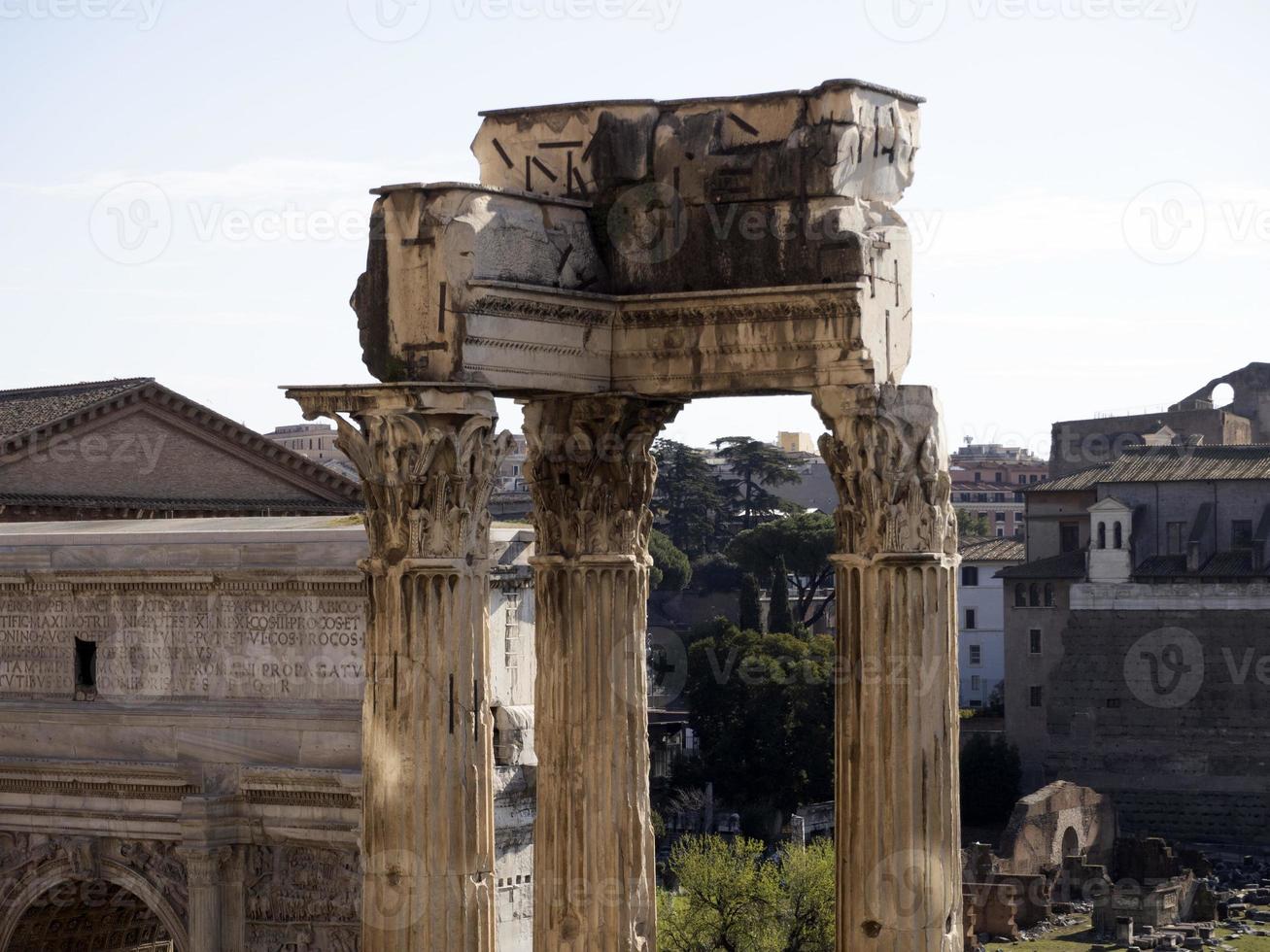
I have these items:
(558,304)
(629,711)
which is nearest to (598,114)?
(558,304)

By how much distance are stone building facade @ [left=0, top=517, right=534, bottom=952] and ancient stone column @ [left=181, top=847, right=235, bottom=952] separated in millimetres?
14

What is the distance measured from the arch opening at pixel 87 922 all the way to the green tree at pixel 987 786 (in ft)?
119

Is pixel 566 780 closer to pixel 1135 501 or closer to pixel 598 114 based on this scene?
pixel 598 114

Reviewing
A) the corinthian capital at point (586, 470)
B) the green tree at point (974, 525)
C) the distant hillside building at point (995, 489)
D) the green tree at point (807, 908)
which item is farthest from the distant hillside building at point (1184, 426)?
the corinthian capital at point (586, 470)

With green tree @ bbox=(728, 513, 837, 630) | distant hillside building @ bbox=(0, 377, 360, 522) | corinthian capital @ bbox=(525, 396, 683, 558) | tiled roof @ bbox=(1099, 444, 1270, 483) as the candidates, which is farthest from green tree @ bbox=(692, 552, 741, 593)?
corinthian capital @ bbox=(525, 396, 683, 558)

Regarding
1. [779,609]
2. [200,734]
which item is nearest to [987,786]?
[779,609]

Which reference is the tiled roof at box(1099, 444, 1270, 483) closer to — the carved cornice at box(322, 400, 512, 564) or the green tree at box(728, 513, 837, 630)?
the green tree at box(728, 513, 837, 630)

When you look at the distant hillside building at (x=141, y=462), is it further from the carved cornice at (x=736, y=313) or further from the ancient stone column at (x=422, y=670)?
the ancient stone column at (x=422, y=670)

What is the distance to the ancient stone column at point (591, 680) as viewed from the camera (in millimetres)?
7598

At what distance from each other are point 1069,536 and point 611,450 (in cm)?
5275

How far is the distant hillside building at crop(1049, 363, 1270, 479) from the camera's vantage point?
64.4 m

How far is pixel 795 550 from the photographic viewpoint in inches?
2499

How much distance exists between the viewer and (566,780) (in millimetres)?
7633

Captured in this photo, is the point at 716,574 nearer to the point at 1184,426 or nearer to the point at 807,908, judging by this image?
the point at 1184,426
